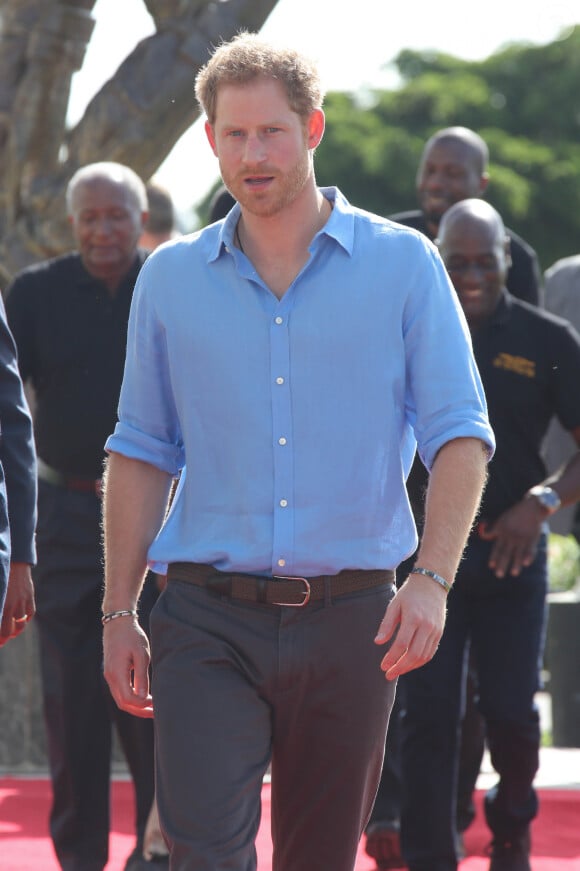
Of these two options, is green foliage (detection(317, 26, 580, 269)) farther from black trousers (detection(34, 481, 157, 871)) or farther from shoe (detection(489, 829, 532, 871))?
shoe (detection(489, 829, 532, 871))

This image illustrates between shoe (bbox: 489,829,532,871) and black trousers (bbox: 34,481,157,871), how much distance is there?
1.16 meters

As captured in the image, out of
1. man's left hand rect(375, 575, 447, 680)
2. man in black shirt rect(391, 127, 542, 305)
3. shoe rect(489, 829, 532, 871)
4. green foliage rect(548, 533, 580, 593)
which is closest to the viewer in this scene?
man's left hand rect(375, 575, 447, 680)

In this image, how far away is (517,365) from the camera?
5.80 meters

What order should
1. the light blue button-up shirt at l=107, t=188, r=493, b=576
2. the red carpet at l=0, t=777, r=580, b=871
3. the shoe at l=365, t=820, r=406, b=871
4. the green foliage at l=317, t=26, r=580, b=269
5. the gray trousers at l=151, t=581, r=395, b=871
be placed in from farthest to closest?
1. the green foliage at l=317, t=26, r=580, b=269
2. the red carpet at l=0, t=777, r=580, b=871
3. the shoe at l=365, t=820, r=406, b=871
4. the light blue button-up shirt at l=107, t=188, r=493, b=576
5. the gray trousers at l=151, t=581, r=395, b=871

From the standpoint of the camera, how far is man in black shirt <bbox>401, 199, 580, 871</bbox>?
575 cm

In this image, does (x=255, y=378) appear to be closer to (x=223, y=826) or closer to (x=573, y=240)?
(x=223, y=826)

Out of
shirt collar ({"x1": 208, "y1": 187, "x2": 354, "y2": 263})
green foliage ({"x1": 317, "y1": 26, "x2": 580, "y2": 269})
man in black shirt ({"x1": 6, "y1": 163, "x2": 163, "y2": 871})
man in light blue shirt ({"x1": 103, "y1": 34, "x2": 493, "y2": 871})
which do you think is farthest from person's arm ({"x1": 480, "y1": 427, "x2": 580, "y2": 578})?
green foliage ({"x1": 317, "y1": 26, "x2": 580, "y2": 269})

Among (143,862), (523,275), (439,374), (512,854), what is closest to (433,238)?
(523,275)

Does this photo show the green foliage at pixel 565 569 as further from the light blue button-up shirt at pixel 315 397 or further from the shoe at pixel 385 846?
the light blue button-up shirt at pixel 315 397

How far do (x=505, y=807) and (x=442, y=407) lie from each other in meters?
2.63

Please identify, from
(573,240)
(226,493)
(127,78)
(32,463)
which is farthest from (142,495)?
(573,240)

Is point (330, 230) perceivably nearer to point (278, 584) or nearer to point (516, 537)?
point (278, 584)

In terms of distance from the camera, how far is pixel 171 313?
3.80m

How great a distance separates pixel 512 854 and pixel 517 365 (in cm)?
155
